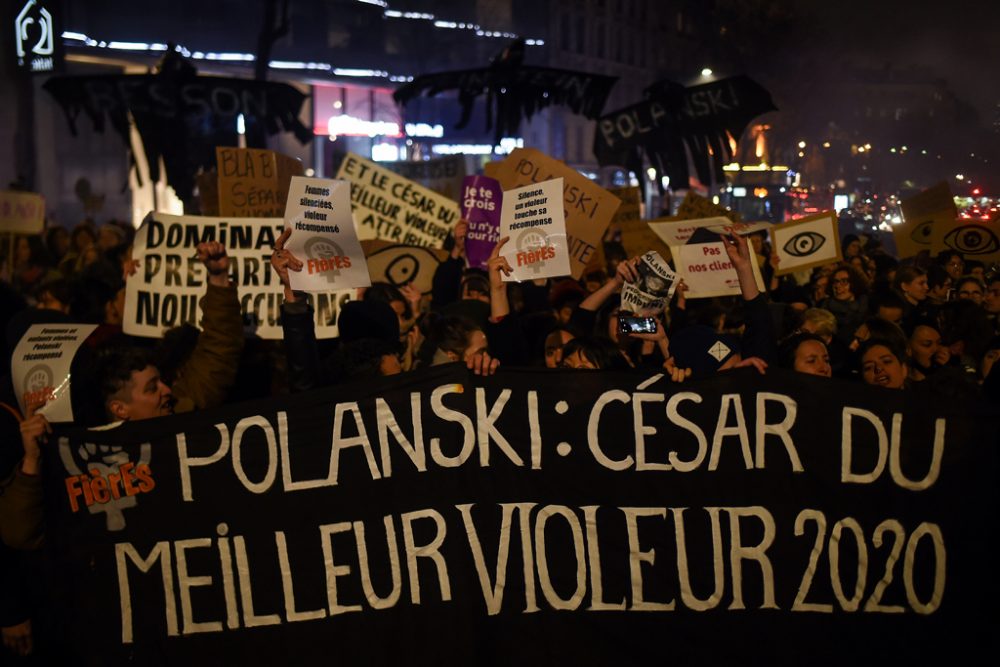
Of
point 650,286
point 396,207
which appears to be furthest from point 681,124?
point 650,286

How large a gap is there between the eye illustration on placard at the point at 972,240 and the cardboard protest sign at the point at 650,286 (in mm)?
5538

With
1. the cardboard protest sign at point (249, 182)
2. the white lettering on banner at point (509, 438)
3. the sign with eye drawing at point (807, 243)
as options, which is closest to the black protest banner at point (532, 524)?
the white lettering on banner at point (509, 438)

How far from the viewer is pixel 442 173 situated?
12961 millimetres

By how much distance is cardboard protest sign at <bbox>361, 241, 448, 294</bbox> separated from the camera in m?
8.75

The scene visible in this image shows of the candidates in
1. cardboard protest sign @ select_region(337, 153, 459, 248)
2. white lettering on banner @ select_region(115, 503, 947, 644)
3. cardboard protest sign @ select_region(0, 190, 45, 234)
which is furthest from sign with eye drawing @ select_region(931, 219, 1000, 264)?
cardboard protest sign @ select_region(0, 190, 45, 234)

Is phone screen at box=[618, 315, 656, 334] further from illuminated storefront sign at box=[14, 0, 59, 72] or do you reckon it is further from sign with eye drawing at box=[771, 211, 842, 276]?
illuminated storefront sign at box=[14, 0, 59, 72]

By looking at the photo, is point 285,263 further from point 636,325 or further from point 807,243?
point 807,243

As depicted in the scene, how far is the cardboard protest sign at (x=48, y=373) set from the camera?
13.6 feet

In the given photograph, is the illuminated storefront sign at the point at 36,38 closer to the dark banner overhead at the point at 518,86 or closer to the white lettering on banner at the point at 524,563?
the dark banner overhead at the point at 518,86

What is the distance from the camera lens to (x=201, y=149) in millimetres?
13508

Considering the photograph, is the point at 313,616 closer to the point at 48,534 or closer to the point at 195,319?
the point at 48,534

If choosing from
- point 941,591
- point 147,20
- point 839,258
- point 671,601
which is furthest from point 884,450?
point 147,20

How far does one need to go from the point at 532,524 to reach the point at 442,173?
9494 millimetres

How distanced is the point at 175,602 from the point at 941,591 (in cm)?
273
